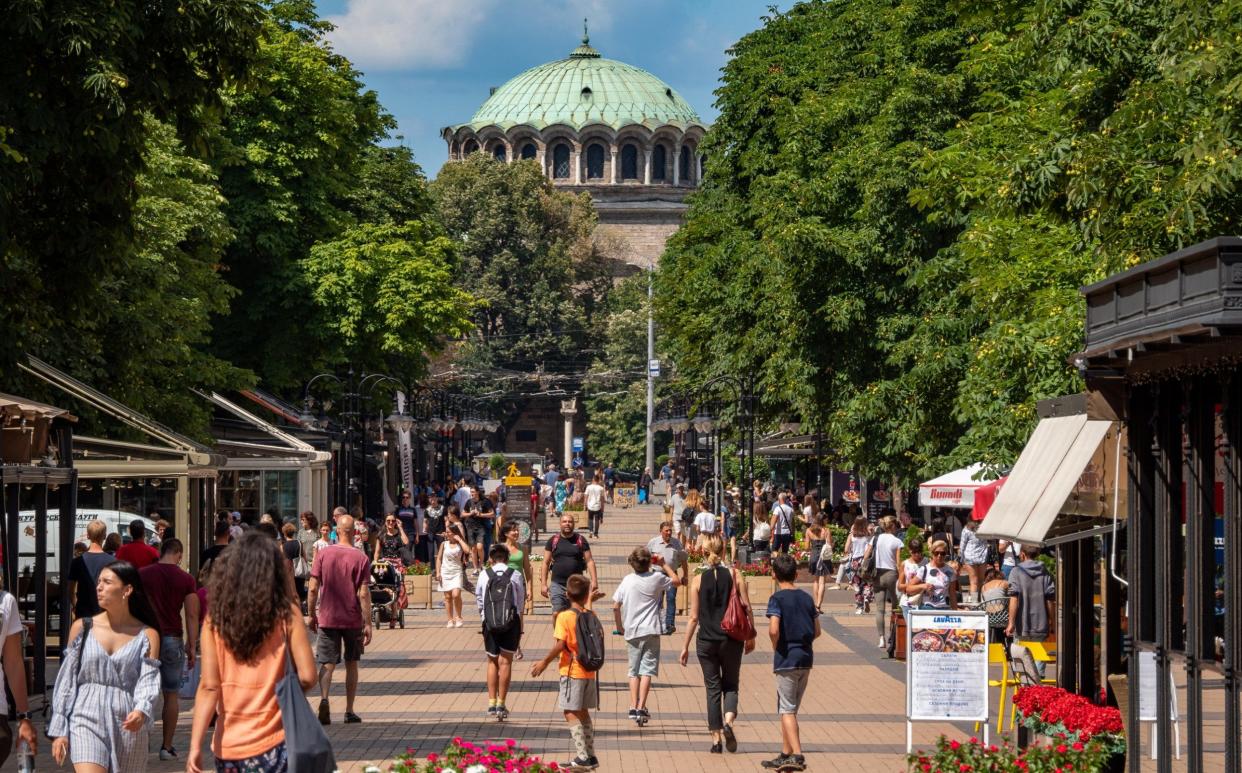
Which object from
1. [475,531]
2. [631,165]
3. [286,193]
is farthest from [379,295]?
[631,165]

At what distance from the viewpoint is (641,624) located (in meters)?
16.6

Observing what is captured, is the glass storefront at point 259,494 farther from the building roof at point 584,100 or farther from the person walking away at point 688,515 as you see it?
the building roof at point 584,100

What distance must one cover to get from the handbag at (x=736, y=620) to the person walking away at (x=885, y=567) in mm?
8621

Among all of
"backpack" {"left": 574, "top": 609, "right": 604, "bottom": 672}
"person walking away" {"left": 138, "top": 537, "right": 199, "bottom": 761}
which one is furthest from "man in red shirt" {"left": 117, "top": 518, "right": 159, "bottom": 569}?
"backpack" {"left": 574, "top": 609, "right": 604, "bottom": 672}

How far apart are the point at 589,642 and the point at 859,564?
18.6 meters

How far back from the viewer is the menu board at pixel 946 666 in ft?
47.8

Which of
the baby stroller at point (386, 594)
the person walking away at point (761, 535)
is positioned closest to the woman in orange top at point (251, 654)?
the baby stroller at point (386, 594)

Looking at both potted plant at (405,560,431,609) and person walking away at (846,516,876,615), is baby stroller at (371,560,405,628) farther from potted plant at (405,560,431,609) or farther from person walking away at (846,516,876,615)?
person walking away at (846,516,876,615)

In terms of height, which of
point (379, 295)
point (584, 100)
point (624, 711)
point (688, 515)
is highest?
point (584, 100)

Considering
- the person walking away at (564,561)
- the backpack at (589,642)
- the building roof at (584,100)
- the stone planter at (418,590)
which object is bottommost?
the stone planter at (418,590)

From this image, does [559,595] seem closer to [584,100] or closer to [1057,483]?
[1057,483]

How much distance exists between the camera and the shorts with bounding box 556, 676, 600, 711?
13945mm

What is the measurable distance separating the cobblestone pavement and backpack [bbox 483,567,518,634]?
0.76 metres

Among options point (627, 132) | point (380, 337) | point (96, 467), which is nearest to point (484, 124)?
point (627, 132)
